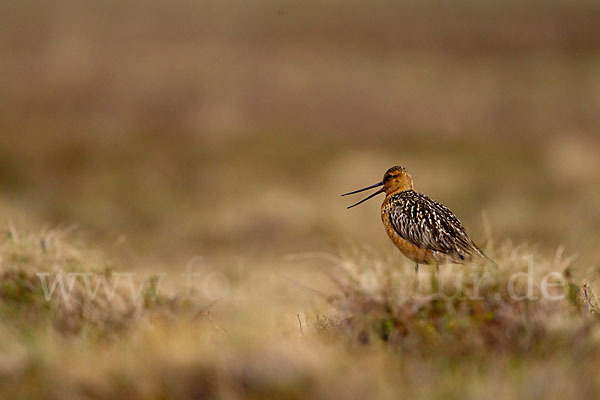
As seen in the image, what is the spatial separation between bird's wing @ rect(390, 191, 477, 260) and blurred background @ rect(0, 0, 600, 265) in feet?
19.3

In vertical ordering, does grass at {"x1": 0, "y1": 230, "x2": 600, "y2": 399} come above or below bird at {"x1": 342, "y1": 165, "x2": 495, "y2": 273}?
below

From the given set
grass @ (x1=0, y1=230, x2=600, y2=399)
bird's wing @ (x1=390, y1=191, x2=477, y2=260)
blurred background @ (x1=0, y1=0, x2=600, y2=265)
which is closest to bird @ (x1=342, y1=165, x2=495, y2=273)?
bird's wing @ (x1=390, y1=191, x2=477, y2=260)

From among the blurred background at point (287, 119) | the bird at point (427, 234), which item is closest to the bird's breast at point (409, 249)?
the bird at point (427, 234)

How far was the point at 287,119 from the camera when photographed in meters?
17.2

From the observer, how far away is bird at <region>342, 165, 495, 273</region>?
Result: 4.68 m

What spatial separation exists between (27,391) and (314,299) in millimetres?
2617

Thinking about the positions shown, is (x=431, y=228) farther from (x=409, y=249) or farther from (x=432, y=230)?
(x=409, y=249)

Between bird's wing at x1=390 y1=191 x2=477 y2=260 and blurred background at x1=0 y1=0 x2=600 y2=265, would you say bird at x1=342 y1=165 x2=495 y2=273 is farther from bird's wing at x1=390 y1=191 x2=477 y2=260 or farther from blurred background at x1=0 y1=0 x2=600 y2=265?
blurred background at x1=0 y1=0 x2=600 y2=265

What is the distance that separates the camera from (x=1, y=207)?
1255 centimetres

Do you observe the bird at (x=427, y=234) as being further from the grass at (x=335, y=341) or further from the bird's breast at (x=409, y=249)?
the grass at (x=335, y=341)

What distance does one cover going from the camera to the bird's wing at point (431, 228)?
4.69 metres

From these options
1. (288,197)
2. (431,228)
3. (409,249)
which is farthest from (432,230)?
(288,197)

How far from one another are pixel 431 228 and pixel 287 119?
41.6 ft

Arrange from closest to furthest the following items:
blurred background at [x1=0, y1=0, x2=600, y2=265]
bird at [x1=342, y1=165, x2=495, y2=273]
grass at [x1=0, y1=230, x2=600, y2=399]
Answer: grass at [x1=0, y1=230, x2=600, y2=399], bird at [x1=342, y1=165, x2=495, y2=273], blurred background at [x1=0, y1=0, x2=600, y2=265]
